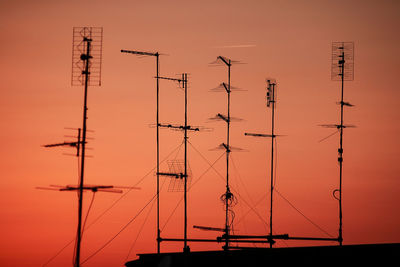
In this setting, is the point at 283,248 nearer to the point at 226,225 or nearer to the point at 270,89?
the point at 226,225

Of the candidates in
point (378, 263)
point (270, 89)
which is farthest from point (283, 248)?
point (270, 89)

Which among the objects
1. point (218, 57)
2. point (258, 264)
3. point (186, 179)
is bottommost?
point (258, 264)

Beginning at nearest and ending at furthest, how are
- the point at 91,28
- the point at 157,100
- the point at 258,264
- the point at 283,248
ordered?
the point at 91,28 → the point at 258,264 → the point at 283,248 → the point at 157,100

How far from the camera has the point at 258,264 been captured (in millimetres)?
30062

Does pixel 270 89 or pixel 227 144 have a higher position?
pixel 270 89

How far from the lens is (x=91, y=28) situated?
79.7 feet

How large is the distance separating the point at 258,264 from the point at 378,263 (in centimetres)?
563

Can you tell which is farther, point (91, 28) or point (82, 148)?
point (91, 28)

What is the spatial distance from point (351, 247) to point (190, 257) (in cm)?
822

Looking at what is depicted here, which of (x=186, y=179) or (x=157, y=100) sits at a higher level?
(x=157, y=100)

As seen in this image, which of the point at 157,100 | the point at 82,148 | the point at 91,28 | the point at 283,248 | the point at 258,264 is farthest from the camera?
the point at 157,100

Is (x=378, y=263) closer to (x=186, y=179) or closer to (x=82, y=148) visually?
(x=186, y=179)

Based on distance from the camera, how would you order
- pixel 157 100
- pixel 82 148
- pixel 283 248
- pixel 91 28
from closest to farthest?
pixel 82 148 < pixel 91 28 < pixel 283 248 < pixel 157 100

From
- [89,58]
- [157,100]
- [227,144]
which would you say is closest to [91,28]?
[89,58]
